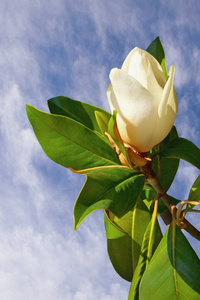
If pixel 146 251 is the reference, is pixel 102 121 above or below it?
above

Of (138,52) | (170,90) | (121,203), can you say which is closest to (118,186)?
→ (121,203)

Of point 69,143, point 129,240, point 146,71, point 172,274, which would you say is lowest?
→ point 172,274

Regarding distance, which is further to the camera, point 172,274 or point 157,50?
point 157,50

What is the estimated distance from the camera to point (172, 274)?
96 cm

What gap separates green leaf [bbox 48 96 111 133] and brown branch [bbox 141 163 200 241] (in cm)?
28

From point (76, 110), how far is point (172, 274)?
0.63 m

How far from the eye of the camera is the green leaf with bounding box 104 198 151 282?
1225mm

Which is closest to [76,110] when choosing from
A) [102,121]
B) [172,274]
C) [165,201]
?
[102,121]

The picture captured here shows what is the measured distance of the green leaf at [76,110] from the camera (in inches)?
48.9

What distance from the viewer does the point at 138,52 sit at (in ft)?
3.49

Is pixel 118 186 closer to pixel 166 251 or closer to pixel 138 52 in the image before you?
pixel 166 251

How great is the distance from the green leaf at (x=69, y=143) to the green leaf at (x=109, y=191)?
0.29 ft

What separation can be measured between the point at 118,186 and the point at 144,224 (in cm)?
35

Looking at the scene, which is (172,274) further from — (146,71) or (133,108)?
(146,71)
